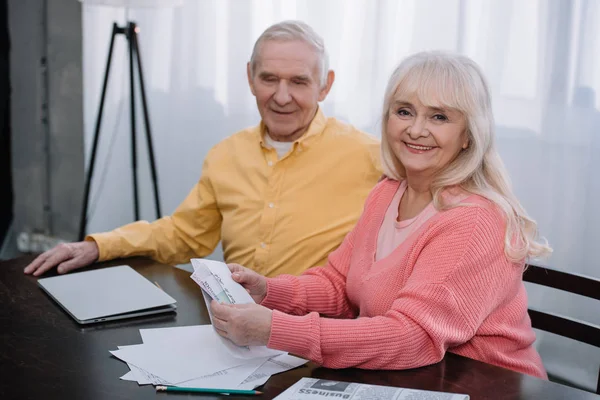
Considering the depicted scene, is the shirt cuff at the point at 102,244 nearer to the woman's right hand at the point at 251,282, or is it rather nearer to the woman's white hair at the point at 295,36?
the woman's right hand at the point at 251,282

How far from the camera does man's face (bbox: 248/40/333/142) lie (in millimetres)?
2057

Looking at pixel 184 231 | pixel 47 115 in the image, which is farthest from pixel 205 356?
pixel 47 115

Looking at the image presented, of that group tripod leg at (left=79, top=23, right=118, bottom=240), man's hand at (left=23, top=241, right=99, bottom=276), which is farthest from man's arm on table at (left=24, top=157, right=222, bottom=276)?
tripod leg at (left=79, top=23, right=118, bottom=240)

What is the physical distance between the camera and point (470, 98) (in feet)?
4.72

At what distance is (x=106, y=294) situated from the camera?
5.46 feet

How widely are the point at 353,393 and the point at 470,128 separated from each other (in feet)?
1.99

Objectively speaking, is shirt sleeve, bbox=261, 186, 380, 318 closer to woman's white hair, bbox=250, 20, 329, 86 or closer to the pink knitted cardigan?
the pink knitted cardigan

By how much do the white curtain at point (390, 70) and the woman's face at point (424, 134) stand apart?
37 cm

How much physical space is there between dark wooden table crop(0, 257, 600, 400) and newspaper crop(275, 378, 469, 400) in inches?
1.6

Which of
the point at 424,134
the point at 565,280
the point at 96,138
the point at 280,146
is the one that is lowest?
the point at 565,280

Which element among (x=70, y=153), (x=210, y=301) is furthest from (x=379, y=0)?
(x=70, y=153)

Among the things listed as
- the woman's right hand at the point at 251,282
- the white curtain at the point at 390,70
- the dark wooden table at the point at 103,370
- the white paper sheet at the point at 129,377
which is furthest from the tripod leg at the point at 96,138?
the white paper sheet at the point at 129,377

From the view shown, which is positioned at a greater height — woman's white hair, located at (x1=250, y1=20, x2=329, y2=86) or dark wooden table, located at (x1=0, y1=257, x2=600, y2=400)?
woman's white hair, located at (x1=250, y1=20, x2=329, y2=86)

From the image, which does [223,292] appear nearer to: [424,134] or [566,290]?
[424,134]
